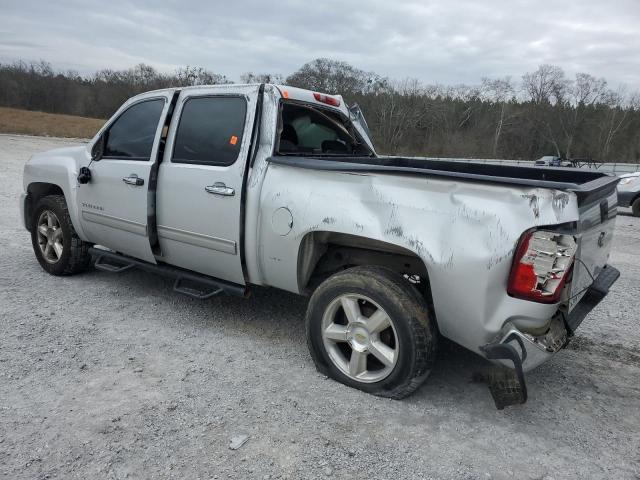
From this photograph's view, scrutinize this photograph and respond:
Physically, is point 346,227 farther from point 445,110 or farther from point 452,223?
point 445,110

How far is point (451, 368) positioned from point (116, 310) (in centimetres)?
288

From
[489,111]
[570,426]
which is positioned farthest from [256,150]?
[489,111]

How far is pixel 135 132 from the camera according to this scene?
14.3 feet

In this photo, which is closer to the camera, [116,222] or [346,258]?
[346,258]

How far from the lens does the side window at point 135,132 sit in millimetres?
4168

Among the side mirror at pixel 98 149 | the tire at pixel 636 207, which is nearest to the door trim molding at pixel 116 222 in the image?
the side mirror at pixel 98 149

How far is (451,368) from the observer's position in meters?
3.42

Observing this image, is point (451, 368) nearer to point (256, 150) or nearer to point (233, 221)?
point (233, 221)

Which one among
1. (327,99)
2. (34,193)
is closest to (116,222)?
(34,193)

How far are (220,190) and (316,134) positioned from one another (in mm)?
1155

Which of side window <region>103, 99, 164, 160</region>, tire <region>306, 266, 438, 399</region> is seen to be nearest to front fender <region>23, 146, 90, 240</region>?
side window <region>103, 99, 164, 160</region>

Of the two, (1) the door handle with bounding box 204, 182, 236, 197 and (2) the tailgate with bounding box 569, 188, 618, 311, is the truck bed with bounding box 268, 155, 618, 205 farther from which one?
(1) the door handle with bounding box 204, 182, 236, 197

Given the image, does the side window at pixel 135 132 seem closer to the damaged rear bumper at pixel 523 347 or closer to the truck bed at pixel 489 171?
the truck bed at pixel 489 171

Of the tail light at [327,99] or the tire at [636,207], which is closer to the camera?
the tail light at [327,99]
